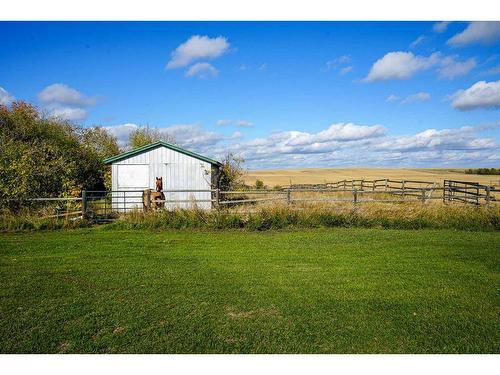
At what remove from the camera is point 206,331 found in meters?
4.90

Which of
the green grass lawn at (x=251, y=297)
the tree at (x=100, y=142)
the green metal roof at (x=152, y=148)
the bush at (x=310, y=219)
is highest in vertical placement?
the tree at (x=100, y=142)

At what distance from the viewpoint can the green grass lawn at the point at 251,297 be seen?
462 cm

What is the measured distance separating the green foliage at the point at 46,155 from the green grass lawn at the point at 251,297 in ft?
22.7

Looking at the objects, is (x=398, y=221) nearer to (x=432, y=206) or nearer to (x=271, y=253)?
(x=432, y=206)

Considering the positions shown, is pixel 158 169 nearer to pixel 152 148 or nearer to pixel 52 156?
pixel 152 148

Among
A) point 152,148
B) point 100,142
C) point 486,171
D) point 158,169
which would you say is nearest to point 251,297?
point 158,169

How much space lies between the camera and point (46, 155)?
1905cm

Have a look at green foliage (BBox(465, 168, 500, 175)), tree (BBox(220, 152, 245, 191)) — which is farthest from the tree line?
green foliage (BBox(465, 168, 500, 175))

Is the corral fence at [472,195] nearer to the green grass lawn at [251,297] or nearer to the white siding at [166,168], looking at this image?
the green grass lawn at [251,297]

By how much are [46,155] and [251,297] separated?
54.0ft

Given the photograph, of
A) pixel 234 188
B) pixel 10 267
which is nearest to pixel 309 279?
pixel 10 267

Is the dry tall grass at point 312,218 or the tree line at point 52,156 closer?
the dry tall grass at point 312,218

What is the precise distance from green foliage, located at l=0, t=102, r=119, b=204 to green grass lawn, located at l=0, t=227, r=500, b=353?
6923 mm

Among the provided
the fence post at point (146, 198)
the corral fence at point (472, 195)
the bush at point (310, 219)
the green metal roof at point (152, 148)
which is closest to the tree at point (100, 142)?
the green metal roof at point (152, 148)
